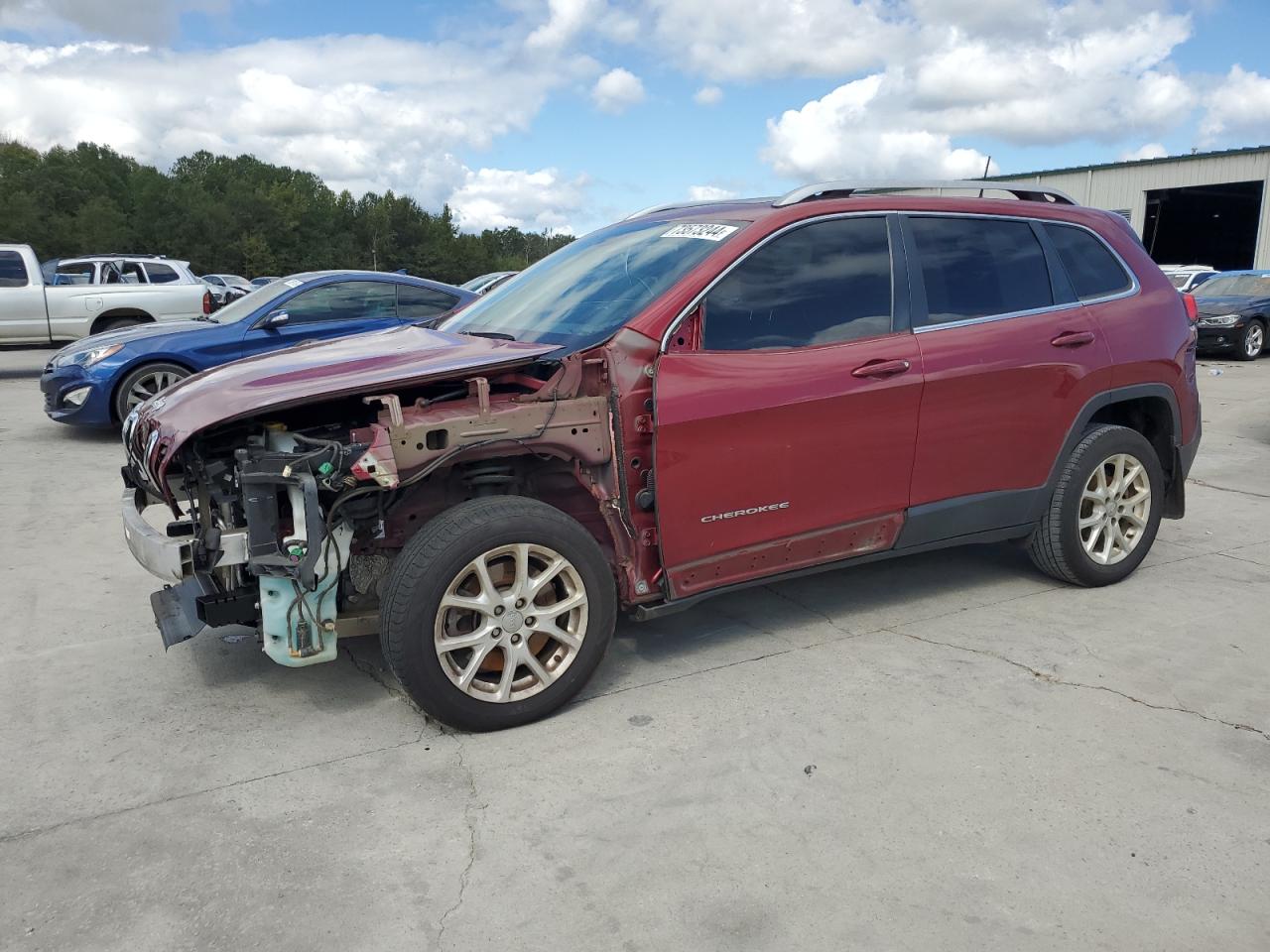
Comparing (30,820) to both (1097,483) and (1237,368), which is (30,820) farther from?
(1237,368)

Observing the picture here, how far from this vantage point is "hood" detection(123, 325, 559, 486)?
319cm

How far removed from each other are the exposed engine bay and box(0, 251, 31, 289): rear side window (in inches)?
465

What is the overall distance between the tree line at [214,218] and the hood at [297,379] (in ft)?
198

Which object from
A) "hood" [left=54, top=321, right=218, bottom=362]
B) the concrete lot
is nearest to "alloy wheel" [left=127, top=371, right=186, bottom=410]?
"hood" [left=54, top=321, right=218, bottom=362]

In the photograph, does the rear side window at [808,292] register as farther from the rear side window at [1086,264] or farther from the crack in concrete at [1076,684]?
the crack in concrete at [1076,684]

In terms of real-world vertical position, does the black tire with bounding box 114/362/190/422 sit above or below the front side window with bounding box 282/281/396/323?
below

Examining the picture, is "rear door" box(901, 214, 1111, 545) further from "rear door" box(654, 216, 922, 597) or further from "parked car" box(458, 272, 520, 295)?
"parked car" box(458, 272, 520, 295)

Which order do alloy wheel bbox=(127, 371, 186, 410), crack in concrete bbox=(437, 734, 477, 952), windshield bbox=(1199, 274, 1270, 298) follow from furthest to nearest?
windshield bbox=(1199, 274, 1270, 298), alloy wheel bbox=(127, 371, 186, 410), crack in concrete bbox=(437, 734, 477, 952)

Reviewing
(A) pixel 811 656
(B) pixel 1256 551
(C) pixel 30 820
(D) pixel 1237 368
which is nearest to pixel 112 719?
(C) pixel 30 820

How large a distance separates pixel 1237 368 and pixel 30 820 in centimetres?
1818

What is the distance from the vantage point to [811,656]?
4109mm

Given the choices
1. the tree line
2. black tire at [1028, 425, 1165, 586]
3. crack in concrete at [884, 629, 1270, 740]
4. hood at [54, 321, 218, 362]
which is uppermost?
the tree line

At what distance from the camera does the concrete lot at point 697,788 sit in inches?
99.0

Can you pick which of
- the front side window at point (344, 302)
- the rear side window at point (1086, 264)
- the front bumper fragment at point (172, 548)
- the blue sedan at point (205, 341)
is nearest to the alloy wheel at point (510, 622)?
the front bumper fragment at point (172, 548)
